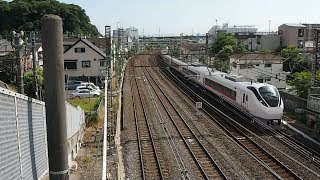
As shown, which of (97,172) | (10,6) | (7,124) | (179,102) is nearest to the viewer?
(7,124)

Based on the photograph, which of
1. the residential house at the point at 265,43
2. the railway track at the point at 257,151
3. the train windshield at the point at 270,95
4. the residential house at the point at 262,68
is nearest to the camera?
the railway track at the point at 257,151

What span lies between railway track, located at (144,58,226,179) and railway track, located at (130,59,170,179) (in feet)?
4.21

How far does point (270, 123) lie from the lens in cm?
2148

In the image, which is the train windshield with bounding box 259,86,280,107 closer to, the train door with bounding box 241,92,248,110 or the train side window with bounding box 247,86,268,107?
the train side window with bounding box 247,86,268,107

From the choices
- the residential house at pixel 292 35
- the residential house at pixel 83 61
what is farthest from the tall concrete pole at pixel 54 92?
the residential house at pixel 292 35

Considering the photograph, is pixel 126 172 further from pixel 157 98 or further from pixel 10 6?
pixel 10 6

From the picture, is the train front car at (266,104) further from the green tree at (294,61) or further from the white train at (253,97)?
the green tree at (294,61)

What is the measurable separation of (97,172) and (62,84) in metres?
9.20

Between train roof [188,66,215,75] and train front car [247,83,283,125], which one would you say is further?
A: train roof [188,66,215,75]

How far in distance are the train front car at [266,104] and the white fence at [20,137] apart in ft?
52.2

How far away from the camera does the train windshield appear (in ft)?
67.5

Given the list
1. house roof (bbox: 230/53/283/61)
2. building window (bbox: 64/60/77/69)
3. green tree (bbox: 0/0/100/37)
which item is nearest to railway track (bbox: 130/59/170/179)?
building window (bbox: 64/60/77/69)

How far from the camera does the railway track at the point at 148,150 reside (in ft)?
45.8

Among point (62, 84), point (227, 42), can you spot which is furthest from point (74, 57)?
point (62, 84)
